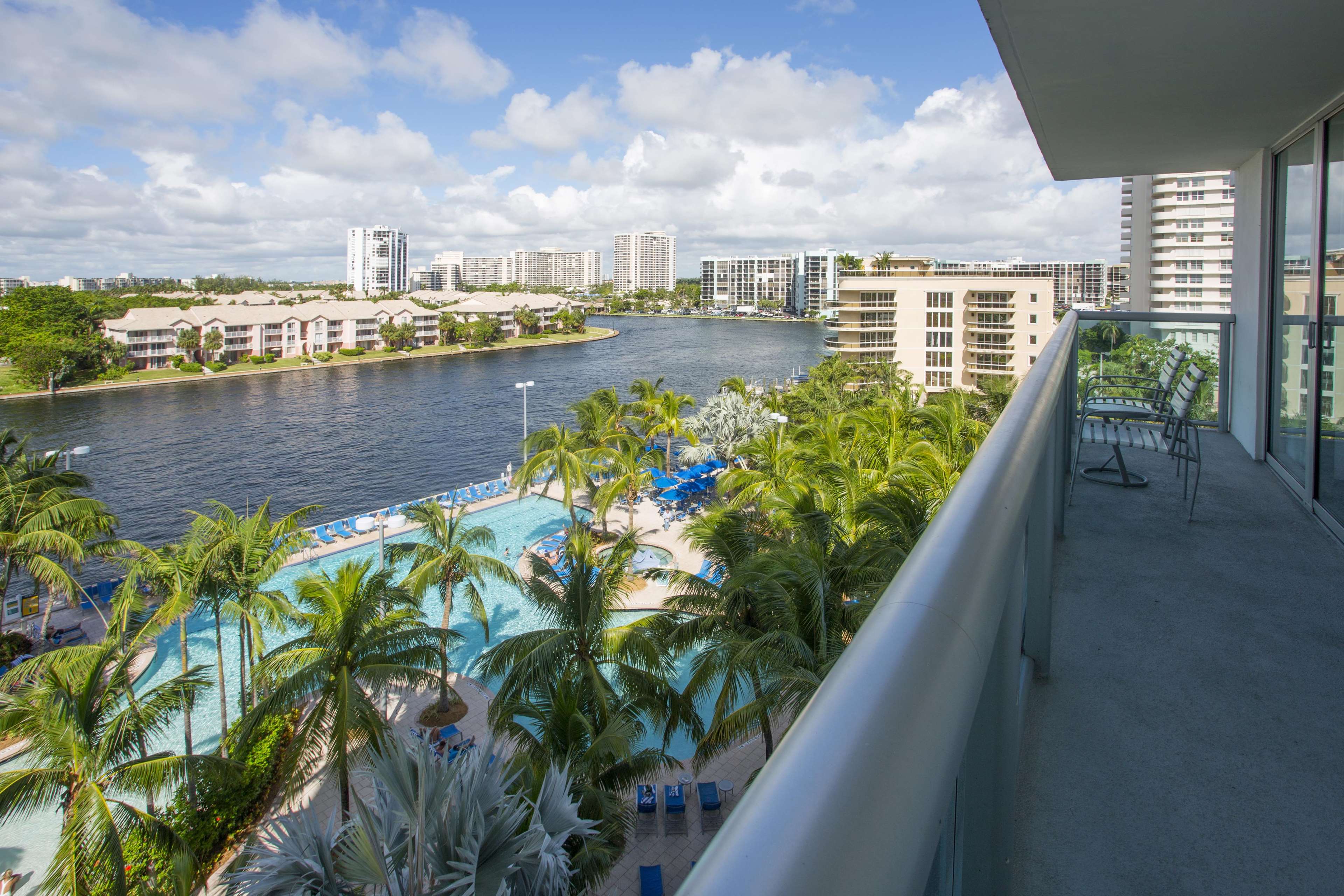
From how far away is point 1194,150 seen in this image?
16.4ft

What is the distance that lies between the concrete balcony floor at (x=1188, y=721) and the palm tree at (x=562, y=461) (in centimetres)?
1802

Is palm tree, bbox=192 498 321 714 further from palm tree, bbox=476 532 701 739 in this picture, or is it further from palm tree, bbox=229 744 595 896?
palm tree, bbox=229 744 595 896

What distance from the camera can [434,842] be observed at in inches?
283

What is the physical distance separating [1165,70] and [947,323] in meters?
48.7

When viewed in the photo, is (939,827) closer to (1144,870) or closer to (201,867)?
(1144,870)

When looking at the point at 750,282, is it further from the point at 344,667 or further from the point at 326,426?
the point at 344,667

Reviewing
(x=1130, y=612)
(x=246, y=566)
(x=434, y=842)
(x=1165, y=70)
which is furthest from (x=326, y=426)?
(x=1130, y=612)

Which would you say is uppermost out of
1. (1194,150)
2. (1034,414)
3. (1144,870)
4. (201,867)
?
(1194,150)

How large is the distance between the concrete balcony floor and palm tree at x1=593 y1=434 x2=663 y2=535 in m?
18.5

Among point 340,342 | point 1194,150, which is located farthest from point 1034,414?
point 340,342

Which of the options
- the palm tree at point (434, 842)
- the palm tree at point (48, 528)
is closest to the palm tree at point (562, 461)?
the palm tree at point (48, 528)

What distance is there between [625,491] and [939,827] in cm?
2379

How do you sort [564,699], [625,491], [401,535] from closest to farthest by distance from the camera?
[564,699]
[625,491]
[401,535]

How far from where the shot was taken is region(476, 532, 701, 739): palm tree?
1059 centimetres
